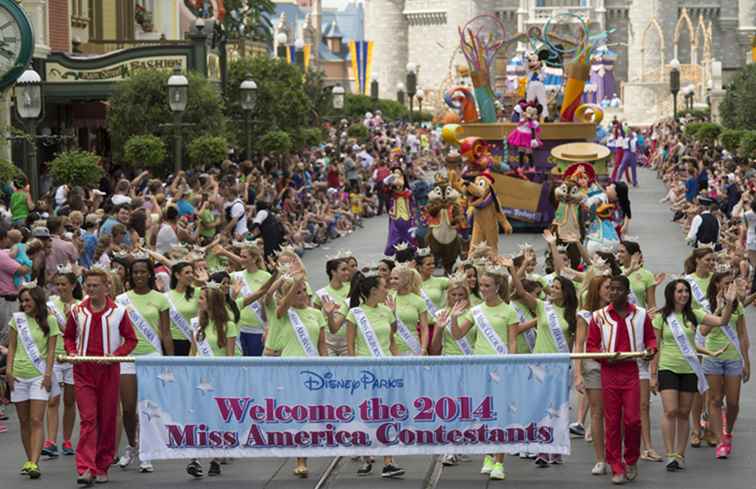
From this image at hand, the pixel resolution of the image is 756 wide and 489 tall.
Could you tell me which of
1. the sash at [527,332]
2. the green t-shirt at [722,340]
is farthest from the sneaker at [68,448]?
the green t-shirt at [722,340]

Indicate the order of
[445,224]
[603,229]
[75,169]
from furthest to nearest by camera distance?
[75,169]
[445,224]
[603,229]

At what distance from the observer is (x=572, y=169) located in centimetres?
2589

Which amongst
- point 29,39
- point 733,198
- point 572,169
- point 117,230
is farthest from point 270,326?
point 733,198

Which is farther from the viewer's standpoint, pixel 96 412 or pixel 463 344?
pixel 463 344

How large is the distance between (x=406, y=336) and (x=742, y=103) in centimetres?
3147

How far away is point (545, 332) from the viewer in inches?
489

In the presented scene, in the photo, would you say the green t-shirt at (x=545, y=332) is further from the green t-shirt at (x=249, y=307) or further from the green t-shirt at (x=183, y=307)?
the green t-shirt at (x=183, y=307)

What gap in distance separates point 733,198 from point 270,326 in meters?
15.6

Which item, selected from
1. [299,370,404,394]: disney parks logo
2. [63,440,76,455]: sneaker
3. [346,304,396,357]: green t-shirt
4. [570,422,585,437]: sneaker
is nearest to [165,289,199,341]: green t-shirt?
[63,440,76,455]: sneaker

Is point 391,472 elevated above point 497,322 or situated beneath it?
situated beneath

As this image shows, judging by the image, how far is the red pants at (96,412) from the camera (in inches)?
458

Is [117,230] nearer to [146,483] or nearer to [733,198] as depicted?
[146,483]

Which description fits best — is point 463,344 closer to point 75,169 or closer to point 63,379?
point 63,379

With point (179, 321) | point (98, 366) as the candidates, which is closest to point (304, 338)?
point (179, 321)
